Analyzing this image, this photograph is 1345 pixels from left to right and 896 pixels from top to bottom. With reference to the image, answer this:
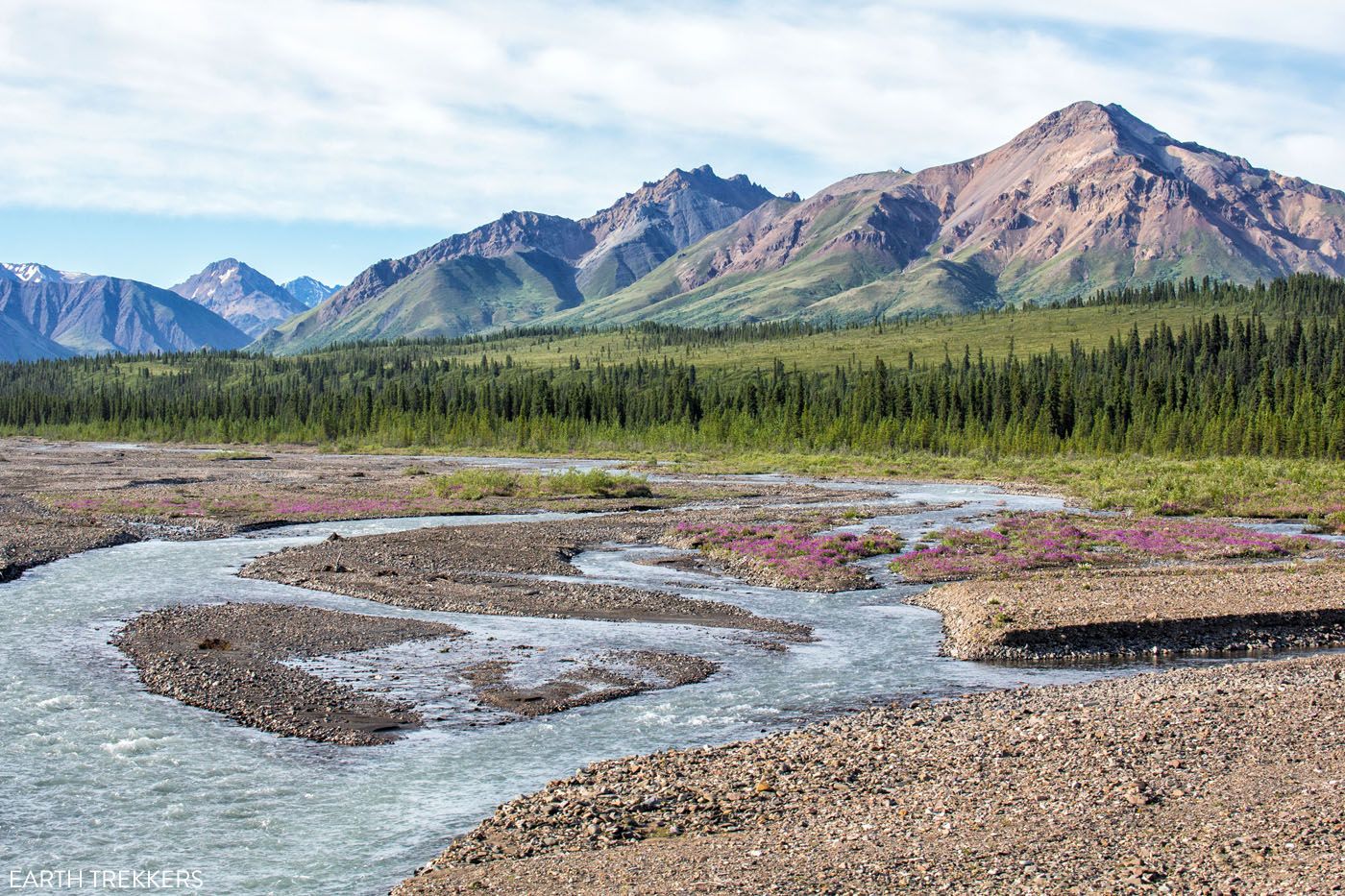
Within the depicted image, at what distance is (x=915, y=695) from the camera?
22.5 m

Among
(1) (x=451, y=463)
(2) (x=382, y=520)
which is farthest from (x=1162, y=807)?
(1) (x=451, y=463)

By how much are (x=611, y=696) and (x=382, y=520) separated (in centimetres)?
4176

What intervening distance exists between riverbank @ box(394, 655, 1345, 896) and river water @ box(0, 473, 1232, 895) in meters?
1.63

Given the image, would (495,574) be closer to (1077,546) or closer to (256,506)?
(1077,546)

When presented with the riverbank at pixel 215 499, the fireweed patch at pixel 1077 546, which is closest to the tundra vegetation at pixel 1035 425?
the fireweed patch at pixel 1077 546

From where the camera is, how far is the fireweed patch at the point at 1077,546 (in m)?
41.1

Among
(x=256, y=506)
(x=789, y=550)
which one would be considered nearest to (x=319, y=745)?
(x=789, y=550)

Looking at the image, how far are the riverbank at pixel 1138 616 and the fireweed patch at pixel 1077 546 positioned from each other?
4313 mm

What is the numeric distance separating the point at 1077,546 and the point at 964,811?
33263mm

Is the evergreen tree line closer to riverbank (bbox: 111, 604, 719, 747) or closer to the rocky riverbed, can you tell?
riverbank (bbox: 111, 604, 719, 747)

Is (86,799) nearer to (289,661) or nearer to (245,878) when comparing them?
(245,878)

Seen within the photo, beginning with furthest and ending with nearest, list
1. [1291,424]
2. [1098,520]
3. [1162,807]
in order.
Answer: [1291,424], [1098,520], [1162,807]

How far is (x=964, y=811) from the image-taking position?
15.0 metres

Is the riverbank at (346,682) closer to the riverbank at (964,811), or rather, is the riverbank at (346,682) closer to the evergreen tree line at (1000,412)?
the riverbank at (964,811)
